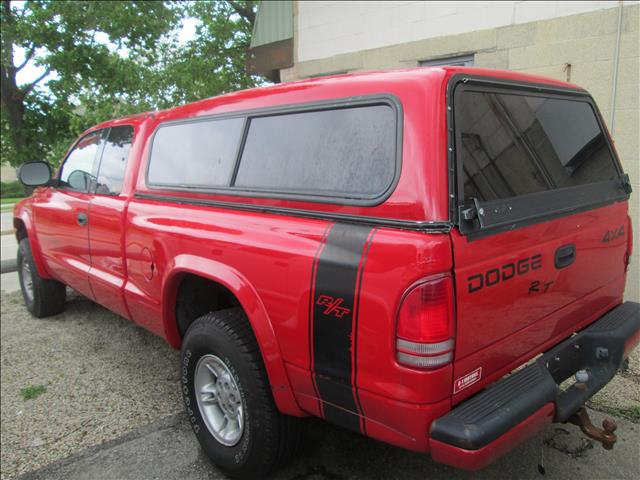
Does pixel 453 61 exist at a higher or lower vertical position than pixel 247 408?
higher

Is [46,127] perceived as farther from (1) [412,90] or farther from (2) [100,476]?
(1) [412,90]

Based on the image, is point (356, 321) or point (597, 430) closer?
point (356, 321)

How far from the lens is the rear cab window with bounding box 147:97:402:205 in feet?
6.73

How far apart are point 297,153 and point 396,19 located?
4822 mm

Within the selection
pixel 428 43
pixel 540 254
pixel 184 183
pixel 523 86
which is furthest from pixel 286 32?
pixel 540 254

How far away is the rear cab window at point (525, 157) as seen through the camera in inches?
78.4

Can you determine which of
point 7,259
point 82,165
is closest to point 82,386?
point 82,165

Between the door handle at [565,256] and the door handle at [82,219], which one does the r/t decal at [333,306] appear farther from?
the door handle at [82,219]

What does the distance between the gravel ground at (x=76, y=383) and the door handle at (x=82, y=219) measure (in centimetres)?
113

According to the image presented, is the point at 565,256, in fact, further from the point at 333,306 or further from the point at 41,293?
the point at 41,293

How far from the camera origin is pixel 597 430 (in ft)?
7.69

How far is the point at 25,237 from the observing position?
5484 mm

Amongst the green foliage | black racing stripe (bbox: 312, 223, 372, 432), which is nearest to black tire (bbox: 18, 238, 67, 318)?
black racing stripe (bbox: 312, 223, 372, 432)

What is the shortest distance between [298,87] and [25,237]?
430 centimetres
